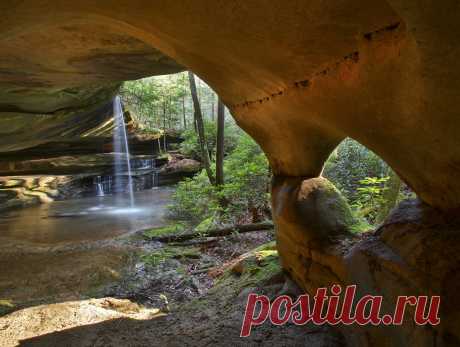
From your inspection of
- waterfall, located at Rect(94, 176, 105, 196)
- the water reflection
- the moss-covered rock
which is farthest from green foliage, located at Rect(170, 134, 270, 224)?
waterfall, located at Rect(94, 176, 105, 196)

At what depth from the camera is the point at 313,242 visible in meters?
3.26

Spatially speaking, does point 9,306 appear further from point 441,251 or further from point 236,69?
point 441,251

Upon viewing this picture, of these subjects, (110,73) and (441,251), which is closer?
(441,251)

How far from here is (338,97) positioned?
7.36 feet

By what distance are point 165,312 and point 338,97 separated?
153 inches

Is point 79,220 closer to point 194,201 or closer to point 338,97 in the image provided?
point 194,201

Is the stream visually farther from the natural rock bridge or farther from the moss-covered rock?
the natural rock bridge

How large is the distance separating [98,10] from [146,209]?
12.4 m

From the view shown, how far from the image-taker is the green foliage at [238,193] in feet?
29.3

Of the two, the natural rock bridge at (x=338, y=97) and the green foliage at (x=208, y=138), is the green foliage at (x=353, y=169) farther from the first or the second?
the green foliage at (x=208, y=138)

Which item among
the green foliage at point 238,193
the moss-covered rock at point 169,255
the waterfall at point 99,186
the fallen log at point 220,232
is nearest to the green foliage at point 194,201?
the green foliage at point 238,193

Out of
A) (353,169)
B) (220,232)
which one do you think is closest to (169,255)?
(220,232)

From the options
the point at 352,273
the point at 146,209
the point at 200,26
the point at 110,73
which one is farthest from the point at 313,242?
the point at 146,209

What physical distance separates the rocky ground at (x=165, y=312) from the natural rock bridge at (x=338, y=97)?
23.7 inches
